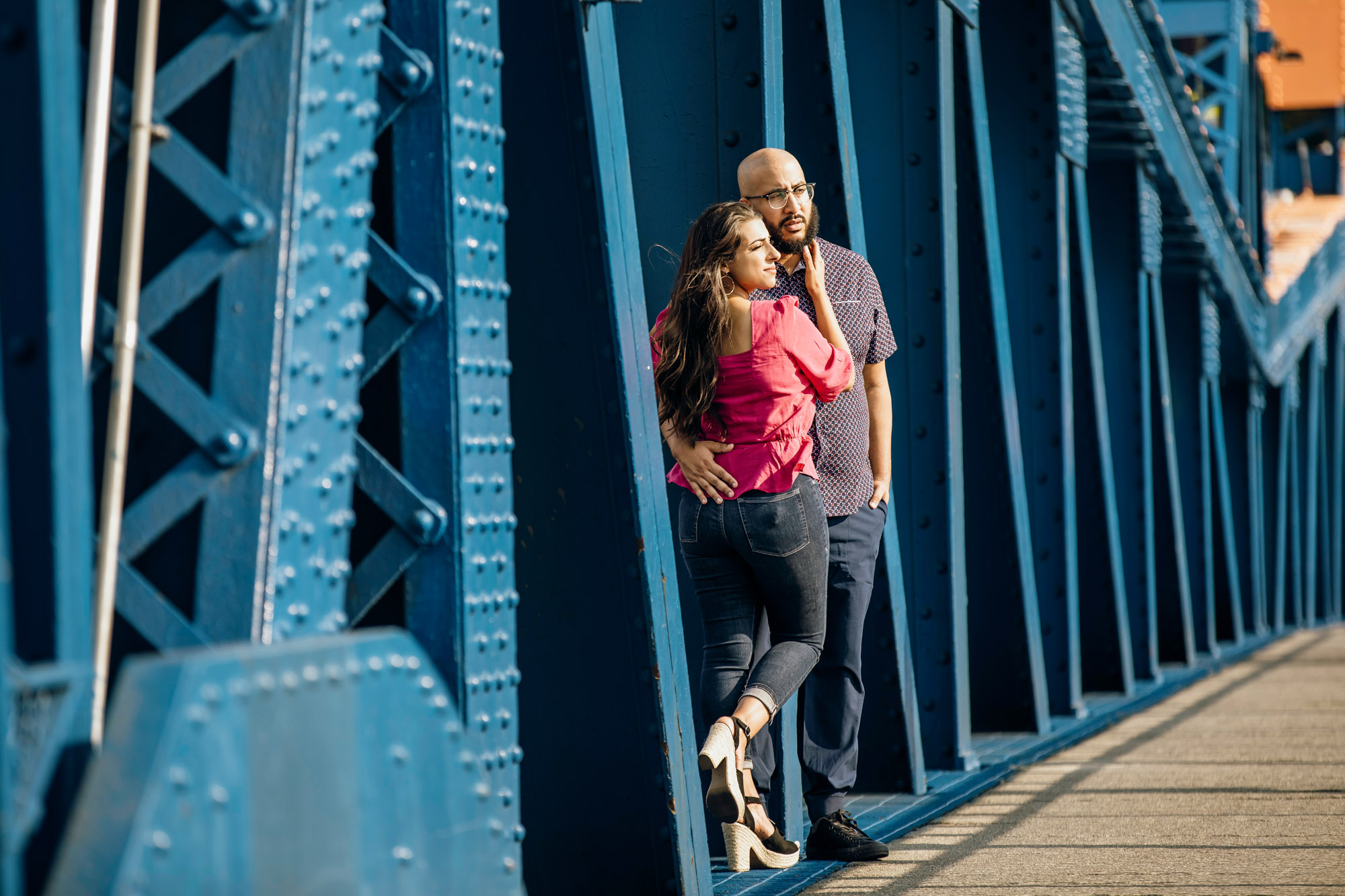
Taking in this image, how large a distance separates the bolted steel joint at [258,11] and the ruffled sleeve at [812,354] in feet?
5.92

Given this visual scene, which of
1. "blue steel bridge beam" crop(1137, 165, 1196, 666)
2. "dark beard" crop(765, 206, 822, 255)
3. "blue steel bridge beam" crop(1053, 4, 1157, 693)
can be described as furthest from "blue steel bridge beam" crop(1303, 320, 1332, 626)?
"dark beard" crop(765, 206, 822, 255)

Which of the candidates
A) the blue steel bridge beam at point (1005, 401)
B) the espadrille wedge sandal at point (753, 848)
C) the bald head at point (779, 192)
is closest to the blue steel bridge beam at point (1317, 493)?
the blue steel bridge beam at point (1005, 401)

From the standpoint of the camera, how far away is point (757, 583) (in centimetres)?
402

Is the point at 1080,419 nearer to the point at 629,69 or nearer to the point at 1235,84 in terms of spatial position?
the point at 629,69

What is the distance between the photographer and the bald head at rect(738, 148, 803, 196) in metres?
4.09

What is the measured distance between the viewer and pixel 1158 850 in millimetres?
4469

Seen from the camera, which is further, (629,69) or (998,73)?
(998,73)

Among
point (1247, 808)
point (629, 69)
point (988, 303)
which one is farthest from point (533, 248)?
point (988, 303)

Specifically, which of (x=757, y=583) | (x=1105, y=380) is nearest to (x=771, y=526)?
(x=757, y=583)

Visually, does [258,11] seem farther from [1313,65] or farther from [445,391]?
[1313,65]

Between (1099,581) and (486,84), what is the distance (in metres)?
6.73

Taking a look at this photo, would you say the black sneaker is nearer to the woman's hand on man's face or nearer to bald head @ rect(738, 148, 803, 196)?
the woman's hand on man's face

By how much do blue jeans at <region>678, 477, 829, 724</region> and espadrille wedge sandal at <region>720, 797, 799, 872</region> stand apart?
281 millimetres

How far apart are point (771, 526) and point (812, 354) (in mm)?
425
